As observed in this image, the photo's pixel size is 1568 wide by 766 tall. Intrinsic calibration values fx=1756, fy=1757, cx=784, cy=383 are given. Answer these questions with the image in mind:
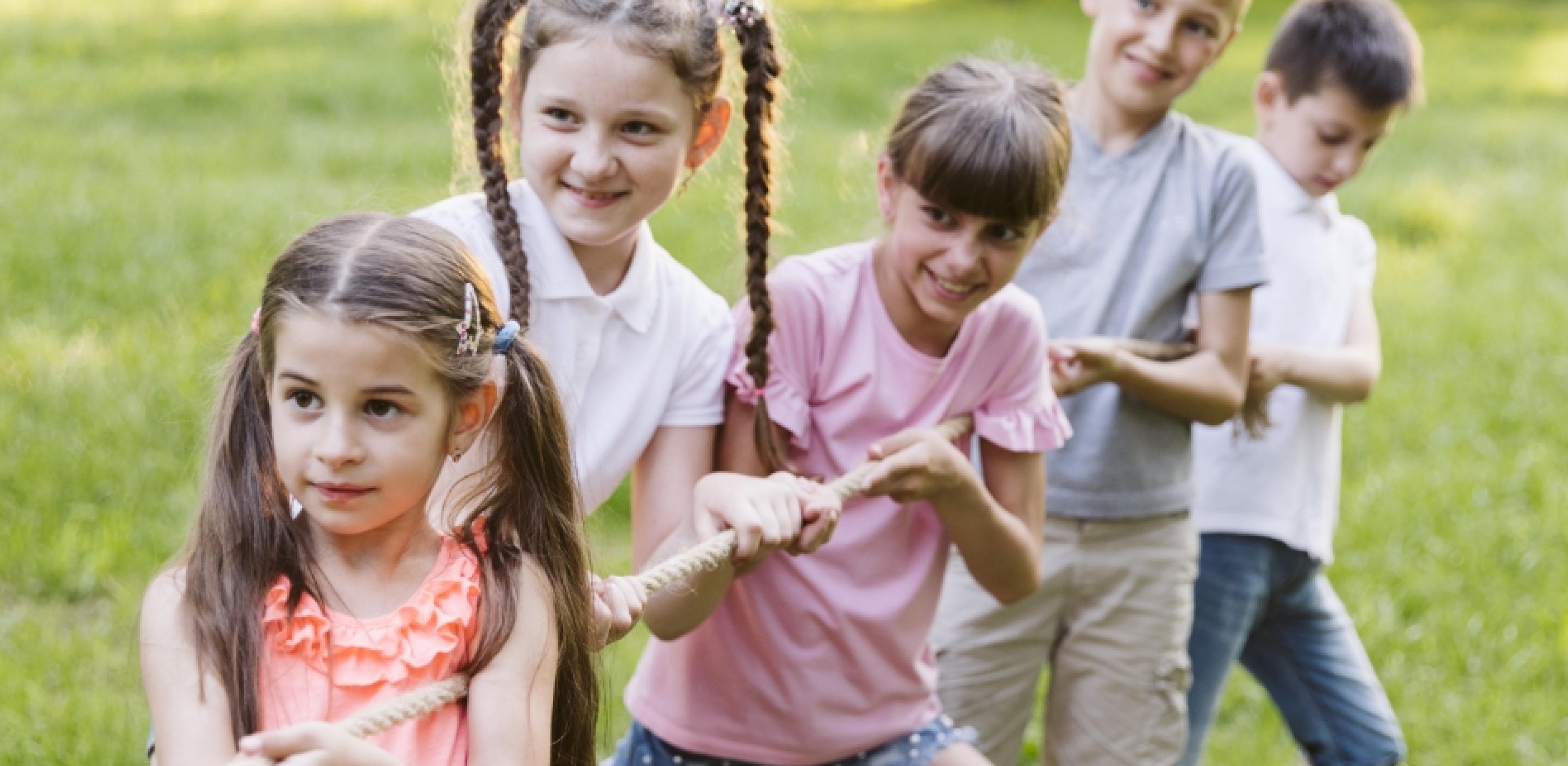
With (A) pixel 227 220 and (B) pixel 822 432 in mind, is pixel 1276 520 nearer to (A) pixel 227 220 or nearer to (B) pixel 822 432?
(B) pixel 822 432

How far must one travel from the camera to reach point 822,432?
269 cm

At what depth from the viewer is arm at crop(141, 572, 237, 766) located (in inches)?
71.6

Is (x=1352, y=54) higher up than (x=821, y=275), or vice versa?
(x=1352, y=54)

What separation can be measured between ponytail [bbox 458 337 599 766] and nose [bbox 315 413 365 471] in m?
0.21

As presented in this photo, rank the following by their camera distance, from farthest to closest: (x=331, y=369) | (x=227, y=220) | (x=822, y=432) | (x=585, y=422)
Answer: (x=227, y=220) → (x=822, y=432) → (x=585, y=422) → (x=331, y=369)

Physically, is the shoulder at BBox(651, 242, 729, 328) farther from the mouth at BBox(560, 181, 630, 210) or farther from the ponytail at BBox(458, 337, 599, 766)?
the ponytail at BBox(458, 337, 599, 766)

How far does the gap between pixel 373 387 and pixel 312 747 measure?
0.40 metres

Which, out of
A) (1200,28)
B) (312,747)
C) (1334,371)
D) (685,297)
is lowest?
(1334,371)

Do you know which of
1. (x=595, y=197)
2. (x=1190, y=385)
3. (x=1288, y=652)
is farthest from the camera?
(x=1288, y=652)

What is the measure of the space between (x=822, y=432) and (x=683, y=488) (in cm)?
23

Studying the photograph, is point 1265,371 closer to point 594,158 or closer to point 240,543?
point 594,158

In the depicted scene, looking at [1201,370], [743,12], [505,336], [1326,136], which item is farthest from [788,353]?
[1326,136]

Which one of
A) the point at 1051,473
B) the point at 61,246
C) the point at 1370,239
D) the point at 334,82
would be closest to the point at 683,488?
the point at 1051,473

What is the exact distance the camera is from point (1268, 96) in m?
3.70
